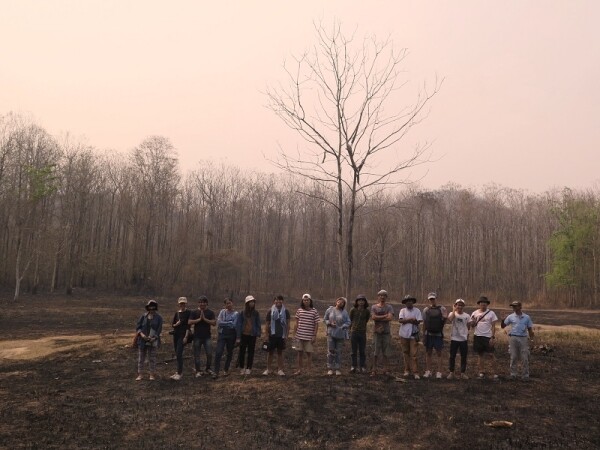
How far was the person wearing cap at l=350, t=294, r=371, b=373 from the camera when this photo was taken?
10312 mm

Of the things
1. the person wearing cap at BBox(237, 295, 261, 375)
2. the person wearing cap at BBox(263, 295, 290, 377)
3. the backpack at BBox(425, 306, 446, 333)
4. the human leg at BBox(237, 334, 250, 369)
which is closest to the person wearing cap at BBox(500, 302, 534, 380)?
the backpack at BBox(425, 306, 446, 333)

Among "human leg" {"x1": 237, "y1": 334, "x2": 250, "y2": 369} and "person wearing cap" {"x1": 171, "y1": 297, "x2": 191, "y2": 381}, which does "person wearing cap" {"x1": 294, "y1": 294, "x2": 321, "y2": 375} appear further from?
"person wearing cap" {"x1": 171, "y1": 297, "x2": 191, "y2": 381}

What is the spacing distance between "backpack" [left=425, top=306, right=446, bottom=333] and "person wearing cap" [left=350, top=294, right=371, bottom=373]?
1301mm

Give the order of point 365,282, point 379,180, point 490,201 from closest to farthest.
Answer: point 379,180, point 365,282, point 490,201

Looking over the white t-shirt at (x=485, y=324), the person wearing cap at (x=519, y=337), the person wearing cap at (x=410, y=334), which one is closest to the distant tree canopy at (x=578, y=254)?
the person wearing cap at (x=519, y=337)

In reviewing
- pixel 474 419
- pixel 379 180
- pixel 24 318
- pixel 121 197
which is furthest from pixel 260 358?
pixel 121 197

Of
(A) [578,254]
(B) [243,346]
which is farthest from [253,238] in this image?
(B) [243,346]

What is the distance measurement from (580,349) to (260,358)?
9.83 meters

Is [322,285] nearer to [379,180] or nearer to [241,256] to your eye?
[241,256]

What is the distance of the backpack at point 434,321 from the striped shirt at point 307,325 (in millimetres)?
2398

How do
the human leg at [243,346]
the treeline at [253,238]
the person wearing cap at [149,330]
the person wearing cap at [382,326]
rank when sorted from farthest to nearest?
the treeline at [253,238] → the human leg at [243,346] → the person wearing cap at [382,326] → the person wearing cap at [149,330]

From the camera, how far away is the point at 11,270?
121 ft

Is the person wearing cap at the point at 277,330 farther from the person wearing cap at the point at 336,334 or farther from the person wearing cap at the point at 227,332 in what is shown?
the person wearing cap at the point at 336,334

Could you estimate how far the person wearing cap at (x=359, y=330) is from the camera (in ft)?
33.8
